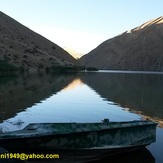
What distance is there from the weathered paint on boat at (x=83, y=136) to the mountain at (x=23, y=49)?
82034mm

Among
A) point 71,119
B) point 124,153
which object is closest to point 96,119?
point 71,119

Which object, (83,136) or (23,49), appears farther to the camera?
(23,49)

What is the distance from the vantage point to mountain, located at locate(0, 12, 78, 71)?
4565 inches

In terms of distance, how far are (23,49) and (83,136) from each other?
12214cm

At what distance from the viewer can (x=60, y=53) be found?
184500mm

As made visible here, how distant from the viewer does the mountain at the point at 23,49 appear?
116m

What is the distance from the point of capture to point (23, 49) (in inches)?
5236

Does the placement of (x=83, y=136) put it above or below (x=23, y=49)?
below

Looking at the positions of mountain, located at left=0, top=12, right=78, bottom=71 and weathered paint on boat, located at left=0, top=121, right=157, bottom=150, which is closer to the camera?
weathered paint on boat, located at left=0, top=121, right=157, bottom=150

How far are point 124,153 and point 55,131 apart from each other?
164 inches

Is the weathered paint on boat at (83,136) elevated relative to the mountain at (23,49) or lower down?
lower down

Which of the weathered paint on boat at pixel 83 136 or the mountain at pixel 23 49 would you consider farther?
the mountain at pixel 23 49

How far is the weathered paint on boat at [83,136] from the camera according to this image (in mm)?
12883

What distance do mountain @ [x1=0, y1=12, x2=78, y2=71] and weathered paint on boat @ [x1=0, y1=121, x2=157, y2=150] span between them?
82.0 m
